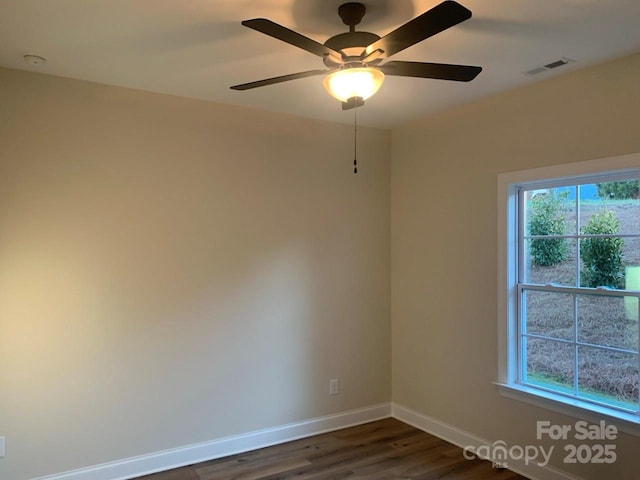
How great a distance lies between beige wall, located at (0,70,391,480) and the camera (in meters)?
2.76

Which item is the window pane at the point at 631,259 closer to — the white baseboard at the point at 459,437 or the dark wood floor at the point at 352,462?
the white baseboard at the point at 459,437

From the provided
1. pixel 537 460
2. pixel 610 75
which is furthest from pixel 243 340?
pixel 610 75

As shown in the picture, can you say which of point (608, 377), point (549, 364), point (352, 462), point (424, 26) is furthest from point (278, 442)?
point (424, 26)

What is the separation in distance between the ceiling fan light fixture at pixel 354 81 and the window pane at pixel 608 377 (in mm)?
2142

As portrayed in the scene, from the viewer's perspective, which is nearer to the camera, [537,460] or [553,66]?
[553,66]

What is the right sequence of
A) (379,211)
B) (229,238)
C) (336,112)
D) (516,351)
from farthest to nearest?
(379,211)
(336,112)
(229,238)
(516,351)

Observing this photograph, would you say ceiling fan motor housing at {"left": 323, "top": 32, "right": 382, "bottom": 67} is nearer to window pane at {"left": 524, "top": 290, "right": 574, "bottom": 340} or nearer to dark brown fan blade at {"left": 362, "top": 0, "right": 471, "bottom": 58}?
dark brown fan blade at {"left": 362, "top": 0, "right": 471, "bottom": 58}

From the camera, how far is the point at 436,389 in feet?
12.2

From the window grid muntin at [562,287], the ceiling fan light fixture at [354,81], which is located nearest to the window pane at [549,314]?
the window grid muntin at [562,287]

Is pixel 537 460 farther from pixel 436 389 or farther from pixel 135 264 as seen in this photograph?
pixel 135 264

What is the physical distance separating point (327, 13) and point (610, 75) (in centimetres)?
172

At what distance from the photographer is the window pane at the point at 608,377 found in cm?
260

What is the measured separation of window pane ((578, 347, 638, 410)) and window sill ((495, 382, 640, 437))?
0.23ft

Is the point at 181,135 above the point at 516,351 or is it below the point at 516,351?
above
